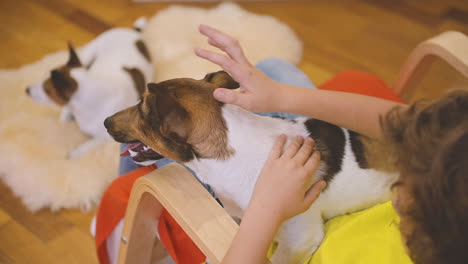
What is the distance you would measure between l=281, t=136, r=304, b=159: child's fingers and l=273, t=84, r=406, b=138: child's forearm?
94mm

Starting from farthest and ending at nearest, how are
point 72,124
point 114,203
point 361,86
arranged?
point 72,124 < point 361,86 < point 114,203

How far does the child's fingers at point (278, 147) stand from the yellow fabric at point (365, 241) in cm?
22

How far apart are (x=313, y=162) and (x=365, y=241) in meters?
0.21

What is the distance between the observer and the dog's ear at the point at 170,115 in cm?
74

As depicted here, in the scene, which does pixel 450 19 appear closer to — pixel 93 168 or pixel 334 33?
pixel 334 33

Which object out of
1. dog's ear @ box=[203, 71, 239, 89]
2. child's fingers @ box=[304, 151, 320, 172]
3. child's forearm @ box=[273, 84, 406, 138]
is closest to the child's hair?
child's fingers @ box=[304, 151, 320, 172]

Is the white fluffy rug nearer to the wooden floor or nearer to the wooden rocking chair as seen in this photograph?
the wooden floor

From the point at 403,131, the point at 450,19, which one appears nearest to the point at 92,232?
the point at 403,131

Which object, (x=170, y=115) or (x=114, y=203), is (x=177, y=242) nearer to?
(x=114, y=203)

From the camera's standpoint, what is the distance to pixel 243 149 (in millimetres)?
824

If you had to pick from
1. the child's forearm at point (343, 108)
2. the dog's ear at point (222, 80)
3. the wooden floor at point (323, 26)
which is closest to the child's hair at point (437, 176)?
the child's forearm at point (343, 108)

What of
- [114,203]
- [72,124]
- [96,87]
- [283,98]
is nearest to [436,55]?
[283,98]

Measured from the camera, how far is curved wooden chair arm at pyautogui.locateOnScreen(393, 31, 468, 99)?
1032 mm

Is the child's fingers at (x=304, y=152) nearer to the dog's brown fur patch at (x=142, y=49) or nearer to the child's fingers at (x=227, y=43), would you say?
the child's fingers at (x=227, y=43)
